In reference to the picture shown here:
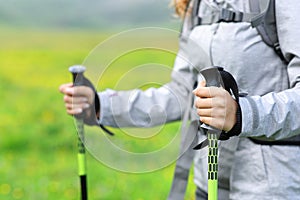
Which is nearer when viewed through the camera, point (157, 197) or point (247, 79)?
point (247, 79)

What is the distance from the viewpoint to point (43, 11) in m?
24.8

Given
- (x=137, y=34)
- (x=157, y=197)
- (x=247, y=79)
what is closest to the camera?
(x=137, y=34)

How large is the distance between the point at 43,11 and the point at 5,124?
54.4 feet

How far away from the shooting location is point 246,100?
231 cm

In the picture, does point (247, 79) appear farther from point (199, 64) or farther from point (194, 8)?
point (194, 8)

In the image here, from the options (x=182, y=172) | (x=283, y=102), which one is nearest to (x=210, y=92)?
Result: (x=283, y=102)

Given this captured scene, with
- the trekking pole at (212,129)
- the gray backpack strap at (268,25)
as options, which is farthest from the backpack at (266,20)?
the trekking pole at (212,129)

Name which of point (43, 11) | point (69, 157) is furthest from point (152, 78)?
point (43, 11)

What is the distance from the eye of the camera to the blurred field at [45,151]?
6094 mm

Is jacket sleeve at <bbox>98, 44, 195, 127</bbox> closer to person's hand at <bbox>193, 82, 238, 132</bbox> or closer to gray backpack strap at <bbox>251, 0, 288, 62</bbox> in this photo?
gray backpack strap at <bbox>251, 0, 288, 62</bbox>

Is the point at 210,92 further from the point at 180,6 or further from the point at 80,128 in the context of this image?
the point at 180,6

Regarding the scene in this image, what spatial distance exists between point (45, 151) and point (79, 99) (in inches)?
190

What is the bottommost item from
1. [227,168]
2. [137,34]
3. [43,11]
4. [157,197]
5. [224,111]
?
[157,197]

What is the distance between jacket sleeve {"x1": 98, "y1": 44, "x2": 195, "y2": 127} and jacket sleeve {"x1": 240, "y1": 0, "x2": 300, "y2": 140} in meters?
0.59
